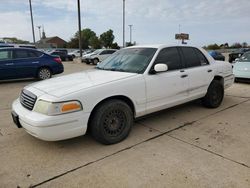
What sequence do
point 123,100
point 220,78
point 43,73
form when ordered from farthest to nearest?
point 43,73 < point 220,78 < point 123,100

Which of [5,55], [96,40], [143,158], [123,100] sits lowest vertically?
[143,158]

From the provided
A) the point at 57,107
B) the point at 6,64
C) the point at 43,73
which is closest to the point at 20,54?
the point at 6,64

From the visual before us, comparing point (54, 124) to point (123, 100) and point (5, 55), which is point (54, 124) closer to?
point (123, 100)

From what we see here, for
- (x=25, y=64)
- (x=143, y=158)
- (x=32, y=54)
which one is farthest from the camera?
(x=32, y=54)

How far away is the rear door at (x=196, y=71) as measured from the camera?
4410 mm

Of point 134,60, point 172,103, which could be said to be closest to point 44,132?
point 134,60

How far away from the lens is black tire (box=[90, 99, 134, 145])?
123 inches

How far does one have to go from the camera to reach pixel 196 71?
177 inches

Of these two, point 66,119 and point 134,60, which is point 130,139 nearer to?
point 66,119

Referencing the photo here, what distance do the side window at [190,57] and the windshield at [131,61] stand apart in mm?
848

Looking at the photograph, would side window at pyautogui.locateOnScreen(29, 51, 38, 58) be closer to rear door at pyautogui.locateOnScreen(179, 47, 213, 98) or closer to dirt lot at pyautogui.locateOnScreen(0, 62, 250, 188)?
dirt lot at pyautogui.locateOnScreen(0, 62, 250, 188)

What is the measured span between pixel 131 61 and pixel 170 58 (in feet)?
2.60

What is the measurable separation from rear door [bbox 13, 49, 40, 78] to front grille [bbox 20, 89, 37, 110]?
626cm

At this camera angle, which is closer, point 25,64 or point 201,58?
point 201,58
